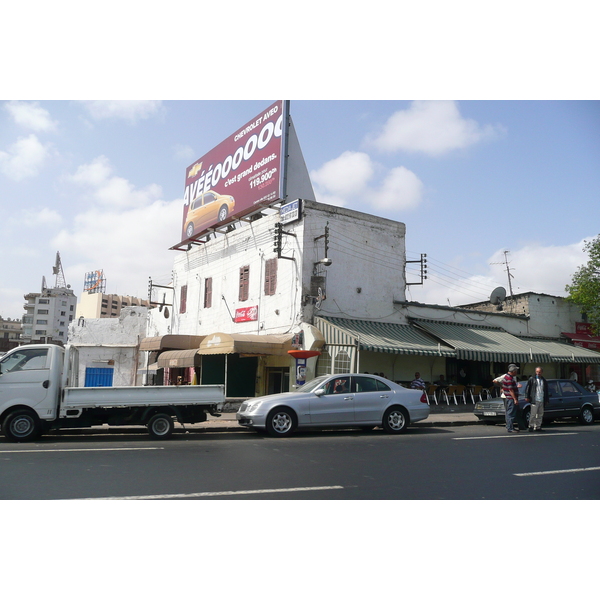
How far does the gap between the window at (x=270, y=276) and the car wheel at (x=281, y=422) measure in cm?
890

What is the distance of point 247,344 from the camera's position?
58.7ft

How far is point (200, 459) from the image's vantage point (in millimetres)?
8781

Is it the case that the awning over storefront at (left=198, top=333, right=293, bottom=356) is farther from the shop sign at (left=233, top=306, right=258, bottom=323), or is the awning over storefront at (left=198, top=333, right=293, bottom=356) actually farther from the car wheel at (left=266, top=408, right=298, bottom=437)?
the car wheel at (left=266, top=408, right=298, bottom=437)

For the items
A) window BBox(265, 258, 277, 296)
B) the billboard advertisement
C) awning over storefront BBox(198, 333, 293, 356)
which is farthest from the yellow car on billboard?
awning over storefront BBox(198, 333, 293, 356)

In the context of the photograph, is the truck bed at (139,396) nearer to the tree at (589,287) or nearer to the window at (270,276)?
the window at (270,276)

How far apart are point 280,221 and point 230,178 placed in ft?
18.2

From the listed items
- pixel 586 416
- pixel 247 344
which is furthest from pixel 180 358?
pixel 586 416

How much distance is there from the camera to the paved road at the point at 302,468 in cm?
639

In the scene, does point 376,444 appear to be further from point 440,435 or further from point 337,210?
point 337,210

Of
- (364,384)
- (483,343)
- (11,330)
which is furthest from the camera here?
(11,330)

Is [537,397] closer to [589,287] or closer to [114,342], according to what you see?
[589,287]

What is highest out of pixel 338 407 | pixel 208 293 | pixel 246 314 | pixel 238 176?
pixel 238 176

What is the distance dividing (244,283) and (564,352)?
1536cm

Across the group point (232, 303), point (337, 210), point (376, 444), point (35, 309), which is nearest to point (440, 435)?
point (376, 444)
